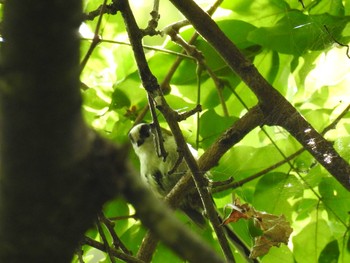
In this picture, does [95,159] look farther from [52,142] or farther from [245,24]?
[245,24]

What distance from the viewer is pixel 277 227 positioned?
4.28 feet

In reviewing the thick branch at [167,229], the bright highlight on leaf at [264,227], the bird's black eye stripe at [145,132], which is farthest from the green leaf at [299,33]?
the thick branch at [167,229]

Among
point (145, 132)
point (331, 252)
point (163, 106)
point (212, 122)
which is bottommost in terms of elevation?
point (331, 252)

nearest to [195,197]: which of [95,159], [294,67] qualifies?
[294,67]

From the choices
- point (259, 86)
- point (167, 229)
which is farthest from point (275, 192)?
point (167, 229)

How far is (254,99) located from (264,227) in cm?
44

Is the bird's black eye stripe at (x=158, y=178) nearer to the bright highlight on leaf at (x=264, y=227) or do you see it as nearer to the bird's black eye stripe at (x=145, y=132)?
the bird's black eye stripe at (x=145, y=132)

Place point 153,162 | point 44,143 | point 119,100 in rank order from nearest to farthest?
1. point 44,143
2. point 119,100
3. point 153,162

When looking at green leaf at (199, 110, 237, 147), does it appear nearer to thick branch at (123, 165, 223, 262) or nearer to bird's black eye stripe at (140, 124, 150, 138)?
bird's black eye stripe at (140, 124, 150, 138)

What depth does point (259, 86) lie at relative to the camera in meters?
1.39

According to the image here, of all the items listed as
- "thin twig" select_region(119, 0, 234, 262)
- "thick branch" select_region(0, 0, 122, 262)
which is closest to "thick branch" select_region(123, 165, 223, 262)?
"thick branch" select_region(0, 0, 122, 262)

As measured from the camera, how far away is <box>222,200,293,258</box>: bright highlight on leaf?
129cm

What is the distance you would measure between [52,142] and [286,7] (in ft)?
3.54

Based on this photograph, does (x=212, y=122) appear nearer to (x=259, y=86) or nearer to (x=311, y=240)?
(x=259, y=86)
